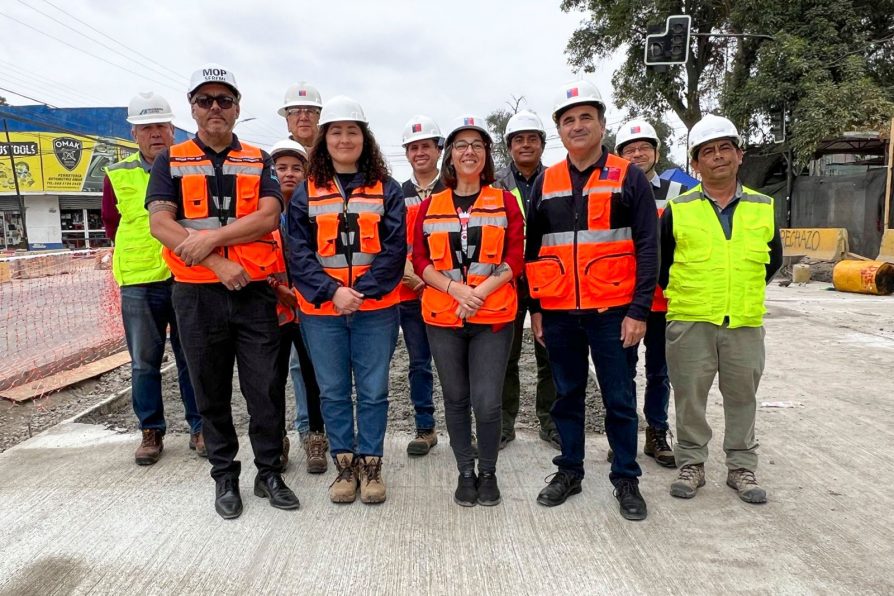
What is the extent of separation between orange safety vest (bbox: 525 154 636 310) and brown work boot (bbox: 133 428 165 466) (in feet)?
8.90

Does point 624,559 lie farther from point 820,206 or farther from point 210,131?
point 820,206

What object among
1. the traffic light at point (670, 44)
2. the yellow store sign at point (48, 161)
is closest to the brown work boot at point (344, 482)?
the traffic light at point (670, 44)

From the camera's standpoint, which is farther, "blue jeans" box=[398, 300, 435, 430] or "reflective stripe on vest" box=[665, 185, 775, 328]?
"blue jeans" box=[398, 300, 435, 430]

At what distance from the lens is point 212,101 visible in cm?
308

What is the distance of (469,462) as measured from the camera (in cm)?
329

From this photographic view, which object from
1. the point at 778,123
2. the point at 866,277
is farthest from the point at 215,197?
the point at 778,123

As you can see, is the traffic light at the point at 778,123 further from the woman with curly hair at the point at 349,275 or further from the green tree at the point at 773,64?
the woman with curly hair at the point at 349,275

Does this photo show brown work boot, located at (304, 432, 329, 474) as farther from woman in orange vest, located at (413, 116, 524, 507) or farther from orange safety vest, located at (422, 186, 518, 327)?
orange safety vest, located at (422, 186, 518, 327)

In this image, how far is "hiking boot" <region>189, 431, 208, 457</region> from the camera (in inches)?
154

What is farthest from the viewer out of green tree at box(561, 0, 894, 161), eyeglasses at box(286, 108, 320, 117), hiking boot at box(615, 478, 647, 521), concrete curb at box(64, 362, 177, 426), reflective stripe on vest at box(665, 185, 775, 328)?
green tree at box(561, 0, 894, 161)

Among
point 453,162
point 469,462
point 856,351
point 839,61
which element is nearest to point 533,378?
point 469,462

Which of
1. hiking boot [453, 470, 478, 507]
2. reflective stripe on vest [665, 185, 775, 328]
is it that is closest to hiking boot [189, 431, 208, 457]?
hiking boot [453, 470, 478, 507]

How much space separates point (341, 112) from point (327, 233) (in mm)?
670

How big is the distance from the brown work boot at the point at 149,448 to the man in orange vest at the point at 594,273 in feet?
8.14
